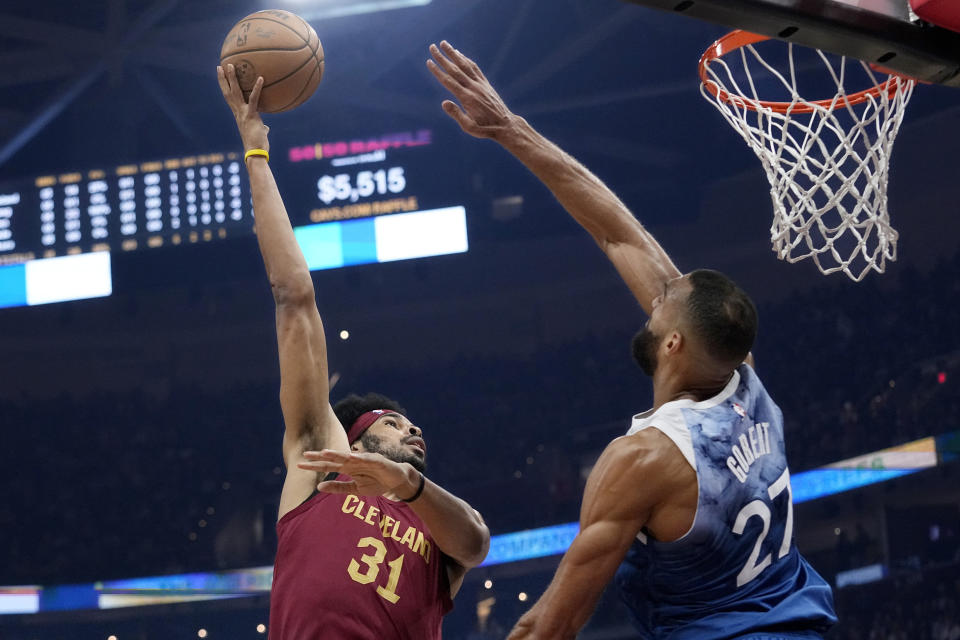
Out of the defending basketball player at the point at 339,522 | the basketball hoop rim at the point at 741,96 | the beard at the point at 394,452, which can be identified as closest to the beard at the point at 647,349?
the defending basketball player at the point at 339,522

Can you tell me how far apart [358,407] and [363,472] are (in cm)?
100

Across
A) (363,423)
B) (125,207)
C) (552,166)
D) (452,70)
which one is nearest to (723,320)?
A: (552,166)

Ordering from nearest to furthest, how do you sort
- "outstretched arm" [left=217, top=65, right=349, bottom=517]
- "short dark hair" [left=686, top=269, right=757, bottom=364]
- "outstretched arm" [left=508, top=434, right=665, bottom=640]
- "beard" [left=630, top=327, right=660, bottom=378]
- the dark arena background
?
"outstretched arm" [left=508, top=434, right=665, bottom=640]
"short dark hair" [left=686, top=269, right=757, bottom=364]
"beard" [left=630, top=327, right=660, bottom=378]
"outstretched arm" [left=217, top=65, right=349, bottom=517]
the dark arena background

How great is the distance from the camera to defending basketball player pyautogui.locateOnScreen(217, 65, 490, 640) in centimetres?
251

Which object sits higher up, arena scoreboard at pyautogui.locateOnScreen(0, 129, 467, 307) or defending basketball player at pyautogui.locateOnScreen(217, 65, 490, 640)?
arena scoreboard at pyautogui.locateOnScreen(0, 129, 467, 307)

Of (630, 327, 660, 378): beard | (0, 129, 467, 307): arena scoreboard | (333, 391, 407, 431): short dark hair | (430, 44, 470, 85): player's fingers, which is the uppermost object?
(0, 129, 467, 307): arena scoreboard

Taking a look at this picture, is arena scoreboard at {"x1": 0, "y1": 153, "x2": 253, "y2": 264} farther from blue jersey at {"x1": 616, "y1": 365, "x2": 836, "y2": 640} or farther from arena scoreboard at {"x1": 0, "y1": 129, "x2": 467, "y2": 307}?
blue jersey at {"x1": 616, "y1": 365, "x2": 836, "y2": 640}

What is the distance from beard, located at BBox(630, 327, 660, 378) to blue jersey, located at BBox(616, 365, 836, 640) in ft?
0.53

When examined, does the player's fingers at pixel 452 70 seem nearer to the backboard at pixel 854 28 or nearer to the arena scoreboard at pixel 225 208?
the backboard at pixel 854 28

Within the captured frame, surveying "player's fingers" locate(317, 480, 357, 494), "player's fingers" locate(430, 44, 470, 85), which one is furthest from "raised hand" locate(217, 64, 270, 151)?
"player's fingers" locate(317, 480, 357, 494)

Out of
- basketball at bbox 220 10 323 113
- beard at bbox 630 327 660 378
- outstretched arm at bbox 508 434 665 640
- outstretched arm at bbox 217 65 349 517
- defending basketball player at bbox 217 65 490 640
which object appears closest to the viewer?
outstretched arm at bbox 508 434 665 640

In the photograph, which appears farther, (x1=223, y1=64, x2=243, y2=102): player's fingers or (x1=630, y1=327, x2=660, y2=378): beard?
(x1=223, y1=64, x2=243, y2=102): player's fingers

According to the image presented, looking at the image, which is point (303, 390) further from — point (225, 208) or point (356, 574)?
point (225, 208)

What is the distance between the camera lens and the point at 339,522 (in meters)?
2.67
